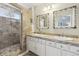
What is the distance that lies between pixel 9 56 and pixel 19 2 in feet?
2.64

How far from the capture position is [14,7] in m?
1.57

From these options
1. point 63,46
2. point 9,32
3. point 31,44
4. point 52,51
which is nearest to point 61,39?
point 63,46

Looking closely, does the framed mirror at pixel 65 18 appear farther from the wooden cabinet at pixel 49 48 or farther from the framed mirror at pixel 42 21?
the wooden cabinet at pixel 49 48

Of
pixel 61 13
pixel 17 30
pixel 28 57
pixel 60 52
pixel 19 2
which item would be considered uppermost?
pixel 19 2

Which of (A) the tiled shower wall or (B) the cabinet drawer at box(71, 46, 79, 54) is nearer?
(B) the cabinet drawer at box(71, 46, 79, 54)

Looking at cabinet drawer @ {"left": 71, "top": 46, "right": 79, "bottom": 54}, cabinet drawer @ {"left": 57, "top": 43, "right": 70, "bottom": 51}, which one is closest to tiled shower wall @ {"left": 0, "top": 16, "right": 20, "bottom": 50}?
cabinet drawer @ {"left": 57, "top": 43, "right": 70, "bottom": 51}

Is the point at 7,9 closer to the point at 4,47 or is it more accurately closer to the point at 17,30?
the point at 17,30

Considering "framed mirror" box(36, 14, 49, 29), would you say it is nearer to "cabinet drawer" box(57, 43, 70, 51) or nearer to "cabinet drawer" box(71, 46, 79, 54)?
"cabinet drawer" box(57, 43, 70, 51)

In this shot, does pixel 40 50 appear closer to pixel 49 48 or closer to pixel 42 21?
pixel 49 48

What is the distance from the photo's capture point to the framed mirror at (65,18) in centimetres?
147

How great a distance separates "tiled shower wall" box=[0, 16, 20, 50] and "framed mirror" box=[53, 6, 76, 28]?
567 mm

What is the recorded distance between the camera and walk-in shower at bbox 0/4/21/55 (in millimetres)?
1532

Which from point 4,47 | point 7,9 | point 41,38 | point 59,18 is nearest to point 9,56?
point 4,47

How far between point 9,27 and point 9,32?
72 mm
